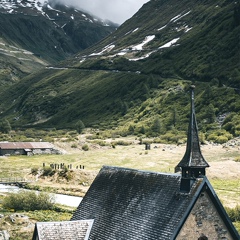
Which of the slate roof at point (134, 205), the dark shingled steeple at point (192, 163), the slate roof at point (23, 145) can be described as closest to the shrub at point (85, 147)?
the slate roof at point (23, 145)

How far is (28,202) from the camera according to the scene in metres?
52.2

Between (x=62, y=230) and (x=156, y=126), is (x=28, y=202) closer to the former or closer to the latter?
(x=62, y=230)

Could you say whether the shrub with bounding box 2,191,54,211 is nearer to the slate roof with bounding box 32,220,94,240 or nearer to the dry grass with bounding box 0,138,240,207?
the dry grass with bounding box 0,138,240,207

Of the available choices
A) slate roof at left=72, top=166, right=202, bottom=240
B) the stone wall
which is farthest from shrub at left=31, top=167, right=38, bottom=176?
the stone wall

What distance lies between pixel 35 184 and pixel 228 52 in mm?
134030

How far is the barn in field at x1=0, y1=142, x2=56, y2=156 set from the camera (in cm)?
11809

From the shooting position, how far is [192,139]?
22.4m

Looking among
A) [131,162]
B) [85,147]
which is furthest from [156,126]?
[131,162]

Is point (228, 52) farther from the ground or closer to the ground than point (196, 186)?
farther from the ground

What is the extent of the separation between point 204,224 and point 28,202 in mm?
34509

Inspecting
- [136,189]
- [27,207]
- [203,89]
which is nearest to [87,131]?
[203,89]

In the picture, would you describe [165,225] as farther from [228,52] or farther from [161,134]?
[228,52]

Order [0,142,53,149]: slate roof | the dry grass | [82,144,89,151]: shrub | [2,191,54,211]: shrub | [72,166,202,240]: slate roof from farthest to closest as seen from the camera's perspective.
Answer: [82,144,89,151]: shrub < [0,142,53,149]: slate roof < the dry grass < [2,191,54,211]: shrub < [72,166,202,240]: slate roof

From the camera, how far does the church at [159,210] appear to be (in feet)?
69.5
